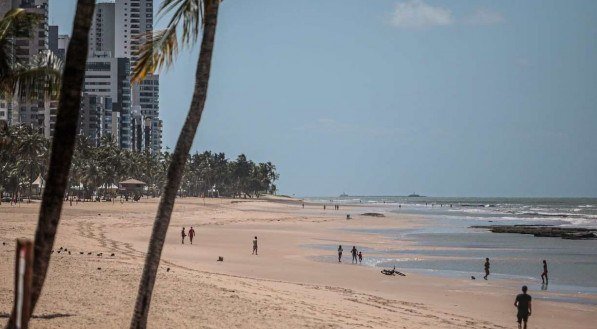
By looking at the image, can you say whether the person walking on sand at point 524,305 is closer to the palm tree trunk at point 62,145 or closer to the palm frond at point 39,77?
the palm frond at point 39,77

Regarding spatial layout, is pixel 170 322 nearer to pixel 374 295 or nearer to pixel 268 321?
pixel 268 321

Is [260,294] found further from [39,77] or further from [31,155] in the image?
[31,155]

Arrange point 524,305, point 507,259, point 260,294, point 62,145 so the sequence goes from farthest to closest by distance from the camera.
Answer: point 507,259
point 260,294
point 524,305
point 62,145

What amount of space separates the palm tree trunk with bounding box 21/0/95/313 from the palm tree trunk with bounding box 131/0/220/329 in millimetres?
1440

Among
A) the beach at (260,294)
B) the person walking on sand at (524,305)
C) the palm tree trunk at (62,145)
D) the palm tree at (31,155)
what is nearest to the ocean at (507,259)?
the beach at (260,294)

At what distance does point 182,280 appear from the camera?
78.2 ft

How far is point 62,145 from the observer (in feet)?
27.1

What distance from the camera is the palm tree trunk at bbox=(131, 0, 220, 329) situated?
938 cm

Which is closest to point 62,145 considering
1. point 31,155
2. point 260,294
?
point 260,294

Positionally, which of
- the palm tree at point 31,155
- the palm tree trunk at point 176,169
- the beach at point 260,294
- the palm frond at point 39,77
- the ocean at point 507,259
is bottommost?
the ocean at point 507,259

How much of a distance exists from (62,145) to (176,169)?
1.75m

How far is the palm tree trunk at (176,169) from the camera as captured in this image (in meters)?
9.38

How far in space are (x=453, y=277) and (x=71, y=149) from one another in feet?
95.0

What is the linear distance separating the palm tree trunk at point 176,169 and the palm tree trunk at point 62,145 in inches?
56.7
